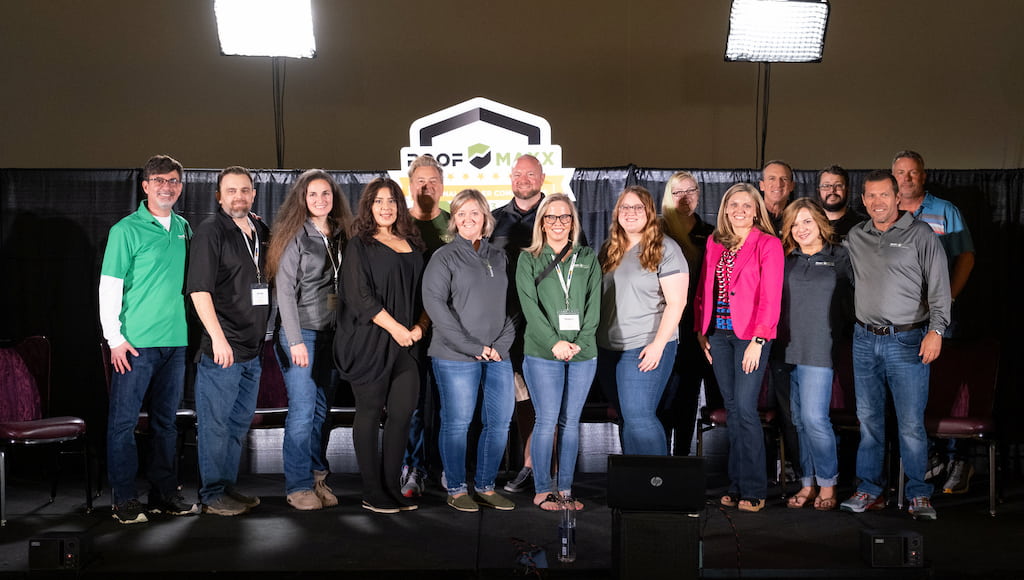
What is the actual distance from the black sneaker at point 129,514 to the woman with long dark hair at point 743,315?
8.81 feet

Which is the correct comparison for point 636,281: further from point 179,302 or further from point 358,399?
point 179,302

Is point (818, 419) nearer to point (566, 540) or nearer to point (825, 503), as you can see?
point (825, 503)

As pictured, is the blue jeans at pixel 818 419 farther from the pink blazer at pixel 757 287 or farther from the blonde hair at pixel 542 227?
the blonde hair at pixel 542 227

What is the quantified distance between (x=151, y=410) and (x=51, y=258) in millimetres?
1705

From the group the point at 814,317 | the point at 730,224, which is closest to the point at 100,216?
the point at 730,224

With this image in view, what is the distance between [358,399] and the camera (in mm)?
3963

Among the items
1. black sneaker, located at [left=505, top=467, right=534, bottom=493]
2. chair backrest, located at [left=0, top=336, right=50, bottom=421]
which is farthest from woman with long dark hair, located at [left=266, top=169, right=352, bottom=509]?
chair backrest, located at [left=0, top=336, right=50, bottom=421]

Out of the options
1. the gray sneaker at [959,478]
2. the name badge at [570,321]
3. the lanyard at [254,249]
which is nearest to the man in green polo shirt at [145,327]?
the lanyard at [254,249]

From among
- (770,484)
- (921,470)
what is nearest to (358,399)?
(770,484)

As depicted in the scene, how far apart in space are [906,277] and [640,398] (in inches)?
52.0

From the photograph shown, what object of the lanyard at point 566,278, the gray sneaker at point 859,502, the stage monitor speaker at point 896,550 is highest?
the lanyard at point 566,278

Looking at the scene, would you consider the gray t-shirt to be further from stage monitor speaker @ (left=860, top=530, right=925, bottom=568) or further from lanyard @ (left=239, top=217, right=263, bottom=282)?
lanyard @ (left=239, top=217, right=263, bottom=282)

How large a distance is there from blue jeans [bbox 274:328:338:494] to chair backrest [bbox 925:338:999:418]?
295cm

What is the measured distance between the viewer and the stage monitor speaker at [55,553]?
312 centimetres
